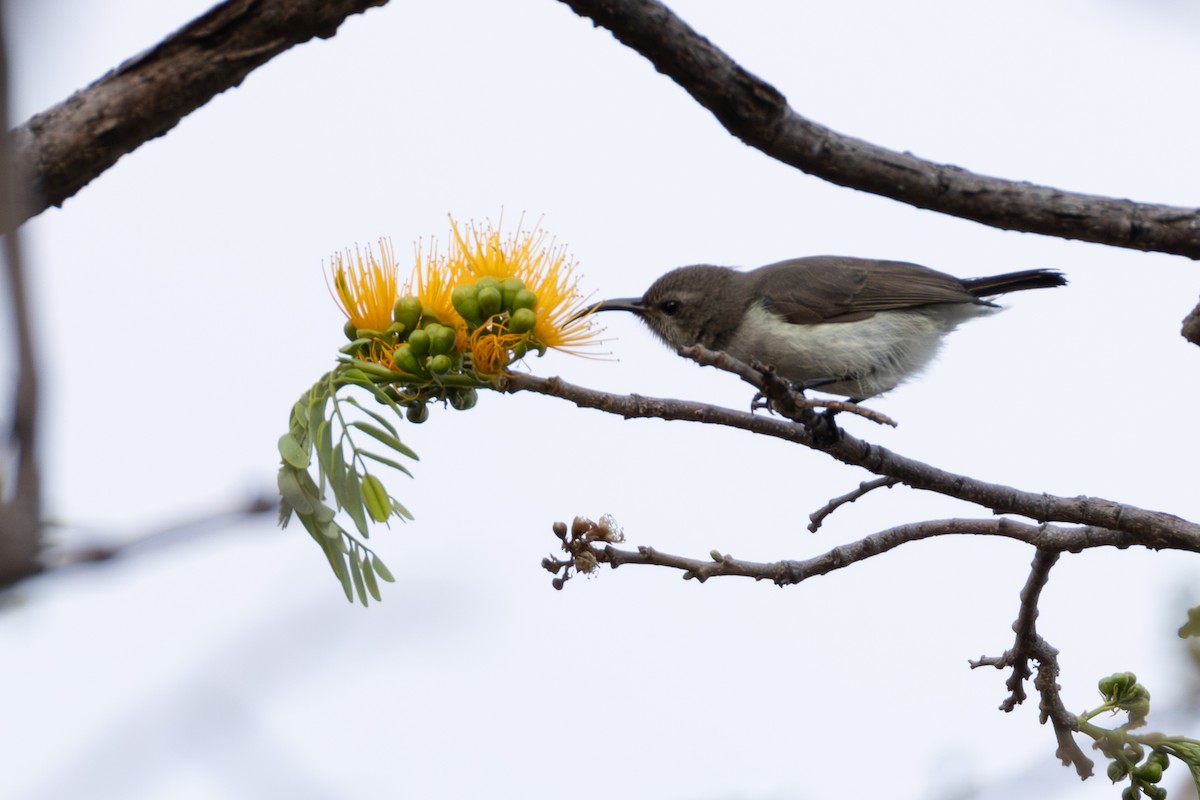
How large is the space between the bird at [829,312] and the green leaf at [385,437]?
3.21 meters

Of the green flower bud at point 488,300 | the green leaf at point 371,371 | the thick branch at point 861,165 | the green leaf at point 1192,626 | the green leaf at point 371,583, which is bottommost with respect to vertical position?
the green leaf at point 1192,626

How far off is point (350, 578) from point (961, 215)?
1834mm

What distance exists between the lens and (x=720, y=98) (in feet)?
9.75

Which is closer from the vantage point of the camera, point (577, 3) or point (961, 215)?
point (577, 3)

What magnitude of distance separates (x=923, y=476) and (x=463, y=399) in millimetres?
1427

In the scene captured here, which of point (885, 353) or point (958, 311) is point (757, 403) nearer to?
point (885, 353)

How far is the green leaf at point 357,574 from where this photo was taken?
3101 millimetres

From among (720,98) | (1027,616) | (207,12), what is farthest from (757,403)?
(207,12)

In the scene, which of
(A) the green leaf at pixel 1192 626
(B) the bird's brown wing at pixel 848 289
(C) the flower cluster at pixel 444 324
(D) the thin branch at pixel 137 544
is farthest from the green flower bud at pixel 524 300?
(B) the bird's brown wing at pixel 848 289

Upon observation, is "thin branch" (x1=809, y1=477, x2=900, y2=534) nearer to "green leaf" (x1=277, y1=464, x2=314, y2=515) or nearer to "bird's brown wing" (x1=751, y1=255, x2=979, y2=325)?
"green leaf" (x1=277, y1=464, x2=314, y2=515)

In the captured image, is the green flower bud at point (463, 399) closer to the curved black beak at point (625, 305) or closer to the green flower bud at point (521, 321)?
the green flower bud at point (521, 321)

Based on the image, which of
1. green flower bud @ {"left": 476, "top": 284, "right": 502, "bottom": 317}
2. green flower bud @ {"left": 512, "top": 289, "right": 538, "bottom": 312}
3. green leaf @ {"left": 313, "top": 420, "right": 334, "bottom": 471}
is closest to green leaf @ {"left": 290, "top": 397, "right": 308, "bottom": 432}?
green leaf @ {"left": 313, "top": 420, "right": 334, "bottom": 471}

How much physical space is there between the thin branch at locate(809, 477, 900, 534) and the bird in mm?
2166

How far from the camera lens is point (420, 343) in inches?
140
